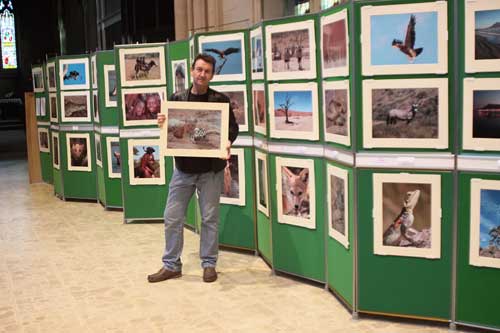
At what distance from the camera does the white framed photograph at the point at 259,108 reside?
579 centimetres

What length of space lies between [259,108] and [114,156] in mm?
3545

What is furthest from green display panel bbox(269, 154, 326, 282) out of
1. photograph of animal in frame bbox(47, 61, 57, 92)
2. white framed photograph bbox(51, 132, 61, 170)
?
photograph of animal in frame bbox(47, 61, 57, 92)

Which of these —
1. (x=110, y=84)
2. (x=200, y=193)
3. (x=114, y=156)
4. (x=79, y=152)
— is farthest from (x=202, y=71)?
(x=79, y=152)

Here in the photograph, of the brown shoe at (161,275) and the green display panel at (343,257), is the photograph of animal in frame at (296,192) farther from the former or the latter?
the brown shoe at (161,275)

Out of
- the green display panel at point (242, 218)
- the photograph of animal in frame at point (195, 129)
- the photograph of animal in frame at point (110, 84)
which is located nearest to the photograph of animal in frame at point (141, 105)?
the photograph of animal in frame at point (110, 84)

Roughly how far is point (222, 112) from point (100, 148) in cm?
422

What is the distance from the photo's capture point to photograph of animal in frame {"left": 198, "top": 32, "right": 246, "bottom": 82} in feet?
20.5

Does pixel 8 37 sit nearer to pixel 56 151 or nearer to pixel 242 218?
pixel 56 151

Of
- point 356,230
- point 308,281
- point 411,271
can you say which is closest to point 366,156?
point 356,230

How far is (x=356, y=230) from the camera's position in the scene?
4.61m

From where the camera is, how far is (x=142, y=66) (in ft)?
26.2

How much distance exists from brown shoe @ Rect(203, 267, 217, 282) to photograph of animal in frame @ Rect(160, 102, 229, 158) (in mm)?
1054

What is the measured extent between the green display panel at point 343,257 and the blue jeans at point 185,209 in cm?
108

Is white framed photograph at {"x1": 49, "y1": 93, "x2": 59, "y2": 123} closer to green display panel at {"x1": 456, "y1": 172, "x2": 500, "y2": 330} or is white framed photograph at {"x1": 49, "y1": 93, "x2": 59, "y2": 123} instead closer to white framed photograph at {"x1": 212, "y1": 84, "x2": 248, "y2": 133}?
white framed photograph at {"x1": 212, "y1": 84, "x2": 248, "y2": 133}
